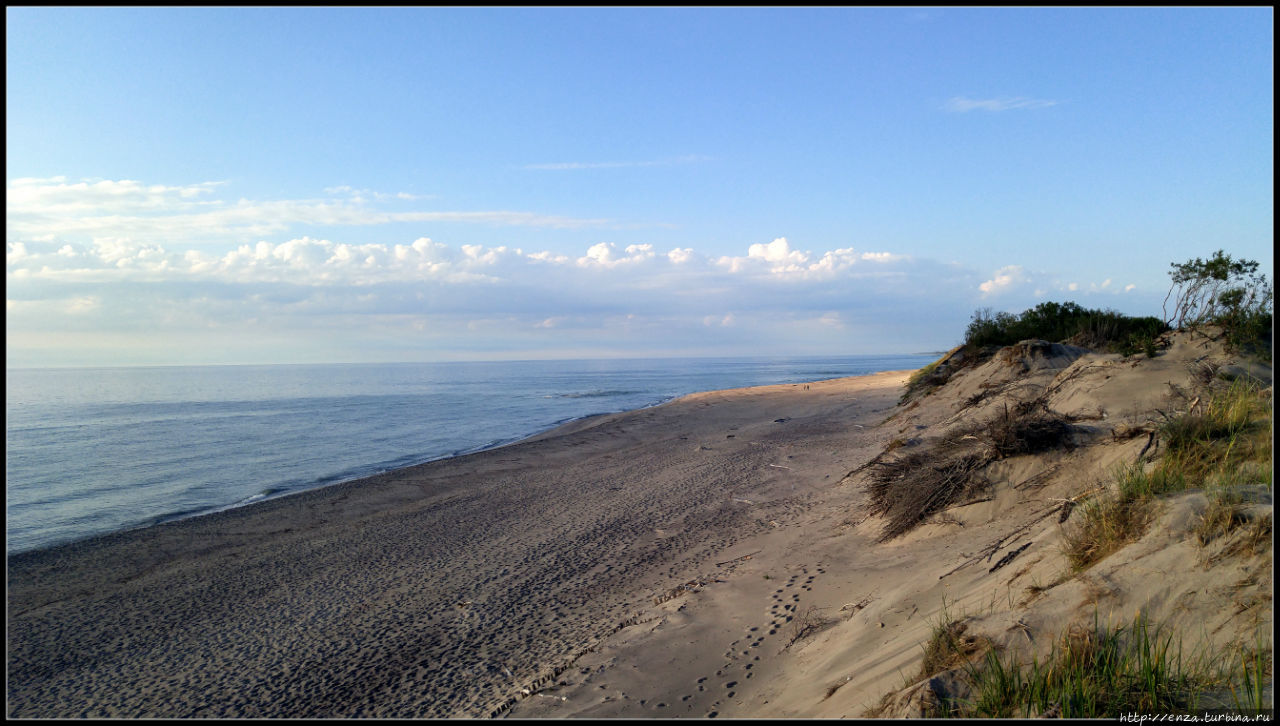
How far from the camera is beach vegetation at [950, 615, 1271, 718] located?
2.87 metres

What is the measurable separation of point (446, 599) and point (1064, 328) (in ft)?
Result: 67.2

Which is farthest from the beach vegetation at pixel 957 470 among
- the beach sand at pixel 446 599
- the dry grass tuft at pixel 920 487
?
the beach sand at pixel 446 599

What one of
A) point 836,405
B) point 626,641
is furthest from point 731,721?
point 836,405

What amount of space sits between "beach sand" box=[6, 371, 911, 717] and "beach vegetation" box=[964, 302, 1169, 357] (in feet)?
26.3

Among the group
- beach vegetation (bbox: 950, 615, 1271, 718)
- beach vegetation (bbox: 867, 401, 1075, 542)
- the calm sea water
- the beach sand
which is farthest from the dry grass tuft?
the calm sea water

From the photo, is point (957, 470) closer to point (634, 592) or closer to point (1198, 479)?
point (1198, 479)

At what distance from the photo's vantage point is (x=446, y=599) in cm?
749

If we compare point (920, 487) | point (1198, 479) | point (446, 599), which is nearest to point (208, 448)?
point (446, 599)

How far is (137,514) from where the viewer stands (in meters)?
14.1

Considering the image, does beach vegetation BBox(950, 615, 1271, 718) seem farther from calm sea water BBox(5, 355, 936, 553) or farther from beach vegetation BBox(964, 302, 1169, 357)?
beach vegetation BBox(964, 302, 1169, 357)

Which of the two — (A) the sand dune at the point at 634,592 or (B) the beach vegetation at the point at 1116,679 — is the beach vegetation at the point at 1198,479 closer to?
(A) the sand dune at the point at 634,592

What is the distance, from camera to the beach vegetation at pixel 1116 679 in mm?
2865

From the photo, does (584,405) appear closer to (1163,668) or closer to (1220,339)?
(1220,339)

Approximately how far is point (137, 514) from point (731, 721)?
15.6 metres
